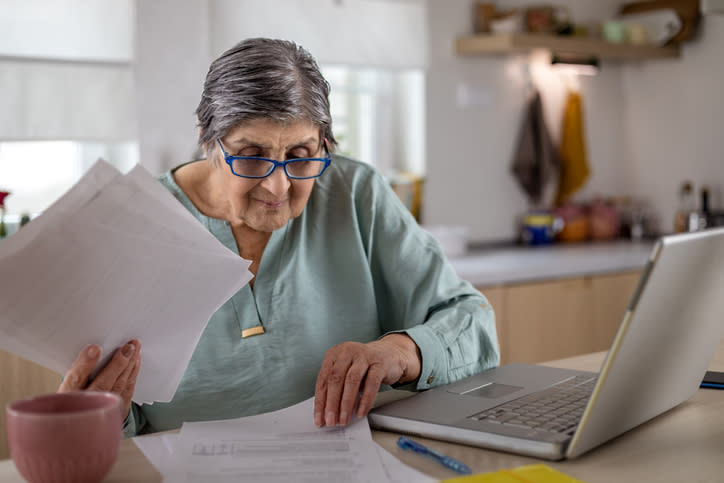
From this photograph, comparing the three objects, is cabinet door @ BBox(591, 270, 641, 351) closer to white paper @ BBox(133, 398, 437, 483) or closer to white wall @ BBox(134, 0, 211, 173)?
white wall @ BBox(134, 0, 211, 173)

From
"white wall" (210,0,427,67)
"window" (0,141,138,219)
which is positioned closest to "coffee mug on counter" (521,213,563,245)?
"white wall" (210,0,427,67)

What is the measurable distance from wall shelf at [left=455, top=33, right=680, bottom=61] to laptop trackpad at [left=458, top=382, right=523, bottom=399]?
2.47 metres

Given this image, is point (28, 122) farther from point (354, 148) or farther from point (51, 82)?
point (354, 148)

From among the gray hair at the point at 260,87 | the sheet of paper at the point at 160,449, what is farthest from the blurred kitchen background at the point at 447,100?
the sheet of paper at the point at 160,449

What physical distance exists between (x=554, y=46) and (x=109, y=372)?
297 cm

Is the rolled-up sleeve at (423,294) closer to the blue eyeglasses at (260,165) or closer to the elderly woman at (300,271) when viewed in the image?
the elderly woman at (300,271)

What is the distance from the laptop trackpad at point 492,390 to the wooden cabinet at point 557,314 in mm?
1755

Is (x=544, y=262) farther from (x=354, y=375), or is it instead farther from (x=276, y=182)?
(x=354, y=375)

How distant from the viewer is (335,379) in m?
0.99

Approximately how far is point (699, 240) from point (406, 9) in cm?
263

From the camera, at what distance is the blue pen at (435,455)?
81cm

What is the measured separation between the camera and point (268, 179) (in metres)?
1.21

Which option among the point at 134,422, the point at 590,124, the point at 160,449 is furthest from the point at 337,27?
the point at 160,449

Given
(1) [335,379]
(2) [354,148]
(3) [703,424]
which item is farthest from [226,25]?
(3) [703,424]
